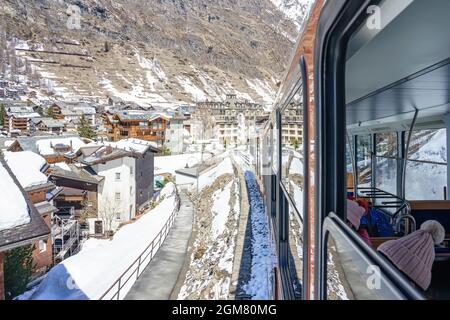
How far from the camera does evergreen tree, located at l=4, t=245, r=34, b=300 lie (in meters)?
6.05

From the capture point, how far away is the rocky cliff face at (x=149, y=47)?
276ft

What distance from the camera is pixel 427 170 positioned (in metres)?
4.34

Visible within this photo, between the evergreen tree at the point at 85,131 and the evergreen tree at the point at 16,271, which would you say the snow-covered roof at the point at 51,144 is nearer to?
the evergreen tree at the point at 85,131

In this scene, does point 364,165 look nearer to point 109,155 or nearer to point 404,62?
point 404,62

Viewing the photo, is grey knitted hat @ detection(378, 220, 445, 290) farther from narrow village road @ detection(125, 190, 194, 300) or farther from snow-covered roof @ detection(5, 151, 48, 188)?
snow-covered roof @ detection(5, 151, 48, 188)

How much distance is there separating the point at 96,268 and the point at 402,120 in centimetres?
693

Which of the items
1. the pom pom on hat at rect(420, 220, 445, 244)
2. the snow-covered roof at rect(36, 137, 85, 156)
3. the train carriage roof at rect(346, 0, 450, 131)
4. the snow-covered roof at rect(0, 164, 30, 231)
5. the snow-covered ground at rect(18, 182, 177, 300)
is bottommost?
the snow-covered ground at rect(18, 182, 177, 300)

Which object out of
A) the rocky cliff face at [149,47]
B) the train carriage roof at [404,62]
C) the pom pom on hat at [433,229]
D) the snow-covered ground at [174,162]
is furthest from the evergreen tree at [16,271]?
the rocky cliff face at [149,47]

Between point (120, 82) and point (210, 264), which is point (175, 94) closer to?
point (120, 82)

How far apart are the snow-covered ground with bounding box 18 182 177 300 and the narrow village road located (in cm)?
28

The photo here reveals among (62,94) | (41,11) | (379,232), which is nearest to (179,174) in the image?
(379,232)

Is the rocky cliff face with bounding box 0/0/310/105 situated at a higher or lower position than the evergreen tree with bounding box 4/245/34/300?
higher

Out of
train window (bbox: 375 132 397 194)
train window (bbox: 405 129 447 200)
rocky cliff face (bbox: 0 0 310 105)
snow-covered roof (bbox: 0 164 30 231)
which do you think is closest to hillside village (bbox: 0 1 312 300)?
snow-covered roof (bbox: 0 164 30 231)

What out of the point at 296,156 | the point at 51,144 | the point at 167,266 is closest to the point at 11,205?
the point at 167,266
